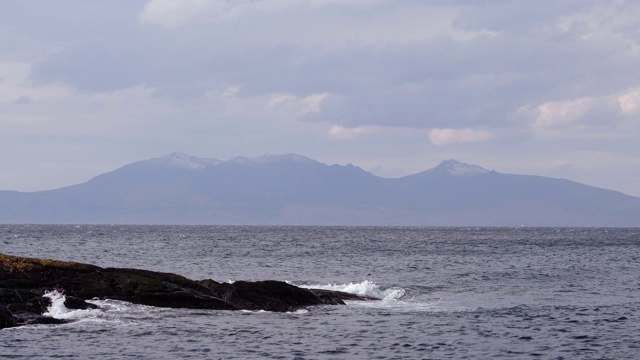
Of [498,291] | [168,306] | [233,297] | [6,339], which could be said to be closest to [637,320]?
[498,291]

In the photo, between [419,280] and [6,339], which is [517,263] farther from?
[6,339]

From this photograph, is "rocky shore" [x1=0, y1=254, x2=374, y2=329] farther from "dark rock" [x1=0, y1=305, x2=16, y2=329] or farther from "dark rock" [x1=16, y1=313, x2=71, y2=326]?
"dark rock" [x1=0, y1=305, x2=16, y2=329]

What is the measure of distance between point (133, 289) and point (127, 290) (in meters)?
0.33

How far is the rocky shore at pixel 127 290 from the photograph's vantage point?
4719 cm

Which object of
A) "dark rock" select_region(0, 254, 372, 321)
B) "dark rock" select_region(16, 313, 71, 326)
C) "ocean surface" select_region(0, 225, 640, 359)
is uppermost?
"dark rock" select_region(0, 254, 372, 321)

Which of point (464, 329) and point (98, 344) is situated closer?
point (98, 344)

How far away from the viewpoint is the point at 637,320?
165ft

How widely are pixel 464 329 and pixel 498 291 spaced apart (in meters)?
22.1

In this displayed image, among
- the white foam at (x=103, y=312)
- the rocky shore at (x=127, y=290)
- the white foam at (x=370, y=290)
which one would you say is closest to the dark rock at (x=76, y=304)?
the rocky shore at (x=127, y=290)

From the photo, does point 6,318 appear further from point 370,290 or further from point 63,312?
point 370,290

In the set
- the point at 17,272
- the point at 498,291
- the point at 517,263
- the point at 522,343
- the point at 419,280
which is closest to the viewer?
the point at 522,343

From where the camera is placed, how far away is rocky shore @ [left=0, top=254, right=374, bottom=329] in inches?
1858

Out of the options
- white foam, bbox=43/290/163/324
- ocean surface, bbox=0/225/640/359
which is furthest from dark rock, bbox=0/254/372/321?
ocean surface, bbox=0/225/640/359

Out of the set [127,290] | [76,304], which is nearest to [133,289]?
[127,290]
